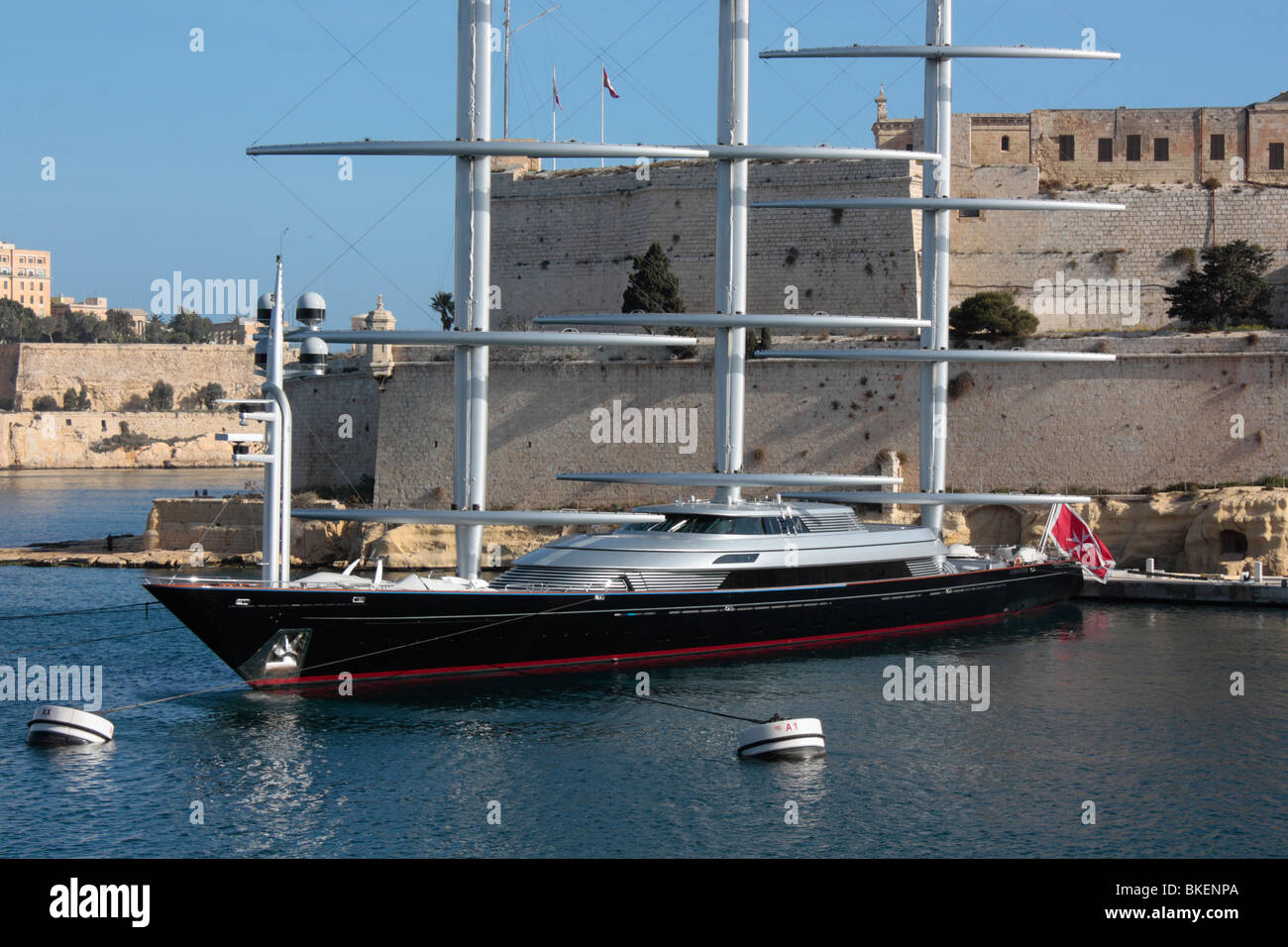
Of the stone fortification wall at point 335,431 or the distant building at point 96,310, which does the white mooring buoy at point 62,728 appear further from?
the distant building at point 96,310

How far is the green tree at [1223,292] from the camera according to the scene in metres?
32.4

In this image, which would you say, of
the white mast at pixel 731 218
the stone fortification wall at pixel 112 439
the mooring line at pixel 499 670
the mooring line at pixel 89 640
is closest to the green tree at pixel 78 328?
the stone fortification wall at pixel 112 439

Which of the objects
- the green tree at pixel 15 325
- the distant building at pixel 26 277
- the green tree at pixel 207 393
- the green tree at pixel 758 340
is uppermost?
the distant building at pixel 26 277

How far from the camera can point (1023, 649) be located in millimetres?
22000

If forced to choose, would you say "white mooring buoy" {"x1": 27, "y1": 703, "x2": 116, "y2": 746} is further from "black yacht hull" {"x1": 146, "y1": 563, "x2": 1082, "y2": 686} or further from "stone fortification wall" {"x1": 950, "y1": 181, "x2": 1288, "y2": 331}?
"stone fortification wall" {"x1": 950, "y1": 181, "x2": 1288, "y2": 331}

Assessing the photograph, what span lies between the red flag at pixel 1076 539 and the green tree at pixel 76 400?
7198 centimetres

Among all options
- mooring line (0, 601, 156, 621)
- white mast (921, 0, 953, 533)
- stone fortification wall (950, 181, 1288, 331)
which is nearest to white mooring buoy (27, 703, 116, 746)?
mooring line (0, 601, 156, 621)

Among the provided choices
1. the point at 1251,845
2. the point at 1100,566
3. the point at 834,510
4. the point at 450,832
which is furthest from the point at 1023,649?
the point at 450,832

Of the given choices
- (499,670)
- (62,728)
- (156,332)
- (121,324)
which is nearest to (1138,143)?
(499,670)

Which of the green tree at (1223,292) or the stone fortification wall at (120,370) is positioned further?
the stone fortification wall at (120,370)

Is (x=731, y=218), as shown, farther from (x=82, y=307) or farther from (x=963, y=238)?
(x=82, y=307)

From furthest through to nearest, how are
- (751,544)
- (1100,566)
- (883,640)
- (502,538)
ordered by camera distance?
1. (502,538)
2. (1100,566)
3. (883,640)
4. (751,544)

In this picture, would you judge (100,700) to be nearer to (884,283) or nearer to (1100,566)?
(1100,566)
